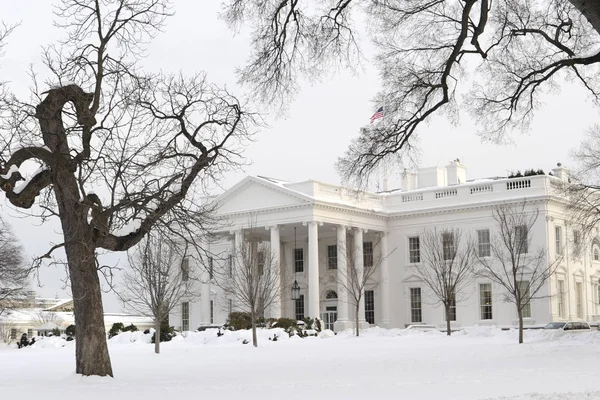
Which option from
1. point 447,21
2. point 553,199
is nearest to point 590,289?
point 553,199

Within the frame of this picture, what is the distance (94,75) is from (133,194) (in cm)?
282

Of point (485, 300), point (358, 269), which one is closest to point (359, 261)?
point (358, 269)

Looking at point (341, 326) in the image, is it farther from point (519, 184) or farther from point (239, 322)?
point (519, 184)

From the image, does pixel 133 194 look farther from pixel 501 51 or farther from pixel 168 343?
pixel 168 343

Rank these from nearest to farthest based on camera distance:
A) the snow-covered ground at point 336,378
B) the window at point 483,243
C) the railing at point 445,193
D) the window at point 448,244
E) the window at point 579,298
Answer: the snow-covered ground at point 336,378
the window at point 448,244
the window at point 483,243
the window at point 579,298
the railing at point 445,193

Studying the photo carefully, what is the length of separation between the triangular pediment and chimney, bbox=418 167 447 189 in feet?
39.2

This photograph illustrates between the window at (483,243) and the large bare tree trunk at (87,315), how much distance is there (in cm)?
3793

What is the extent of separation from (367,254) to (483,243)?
8713mm

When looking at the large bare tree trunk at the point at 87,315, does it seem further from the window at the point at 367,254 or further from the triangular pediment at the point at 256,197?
the window at the point at 367,254

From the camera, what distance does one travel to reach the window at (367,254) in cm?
5653

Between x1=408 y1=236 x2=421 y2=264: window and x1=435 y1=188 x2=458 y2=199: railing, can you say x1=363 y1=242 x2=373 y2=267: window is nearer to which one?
x1=408 y1=236 x2=421 y2=264: window

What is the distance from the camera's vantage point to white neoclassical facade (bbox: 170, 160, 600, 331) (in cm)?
4938

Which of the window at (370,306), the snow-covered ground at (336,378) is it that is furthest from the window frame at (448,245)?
the snow-covered ground at (336,378)

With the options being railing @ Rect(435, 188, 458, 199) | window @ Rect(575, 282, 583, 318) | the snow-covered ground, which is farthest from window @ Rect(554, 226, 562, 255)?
the snow-covered ground
